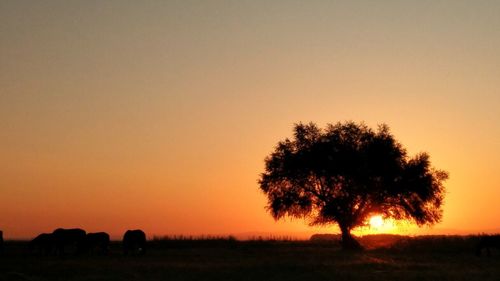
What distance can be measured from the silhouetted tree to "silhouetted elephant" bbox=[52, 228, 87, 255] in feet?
59.7

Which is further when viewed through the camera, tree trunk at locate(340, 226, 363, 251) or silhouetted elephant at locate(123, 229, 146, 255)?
tree trunk at locate(340, 226, 363, 251)

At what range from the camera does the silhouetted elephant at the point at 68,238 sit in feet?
192

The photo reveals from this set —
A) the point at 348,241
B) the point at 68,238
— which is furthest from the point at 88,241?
the point at 348,241

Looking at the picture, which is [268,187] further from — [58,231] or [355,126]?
[58,231]

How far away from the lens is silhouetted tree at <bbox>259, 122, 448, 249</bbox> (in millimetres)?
63062

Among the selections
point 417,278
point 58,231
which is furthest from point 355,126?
point 417,278

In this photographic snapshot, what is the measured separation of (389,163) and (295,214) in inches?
405

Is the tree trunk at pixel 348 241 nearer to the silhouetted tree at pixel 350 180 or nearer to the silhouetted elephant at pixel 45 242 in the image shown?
the silhouetted tree at pixel 350 180

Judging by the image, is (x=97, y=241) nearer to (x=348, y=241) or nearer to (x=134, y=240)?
(x=134, y=240)

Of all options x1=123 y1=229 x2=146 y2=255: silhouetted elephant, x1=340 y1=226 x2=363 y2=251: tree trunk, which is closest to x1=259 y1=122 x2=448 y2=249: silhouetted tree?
x1=340 y1=226 x2=363 y2=251: tree trunk

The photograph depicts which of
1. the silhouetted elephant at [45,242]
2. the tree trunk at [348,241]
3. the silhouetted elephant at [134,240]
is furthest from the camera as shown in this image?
the tree trunk at [348,241]

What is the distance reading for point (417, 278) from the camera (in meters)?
32.3

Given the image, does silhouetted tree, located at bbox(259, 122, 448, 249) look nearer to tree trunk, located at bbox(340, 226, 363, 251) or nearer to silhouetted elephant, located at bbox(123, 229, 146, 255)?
tree trunk, located at bbox(340, 226, 363, 251)

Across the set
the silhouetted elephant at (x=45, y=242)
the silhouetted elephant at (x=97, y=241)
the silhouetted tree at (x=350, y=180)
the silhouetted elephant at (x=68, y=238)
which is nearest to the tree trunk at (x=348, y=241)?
the silhouetted tree at (x=350, y=180)
